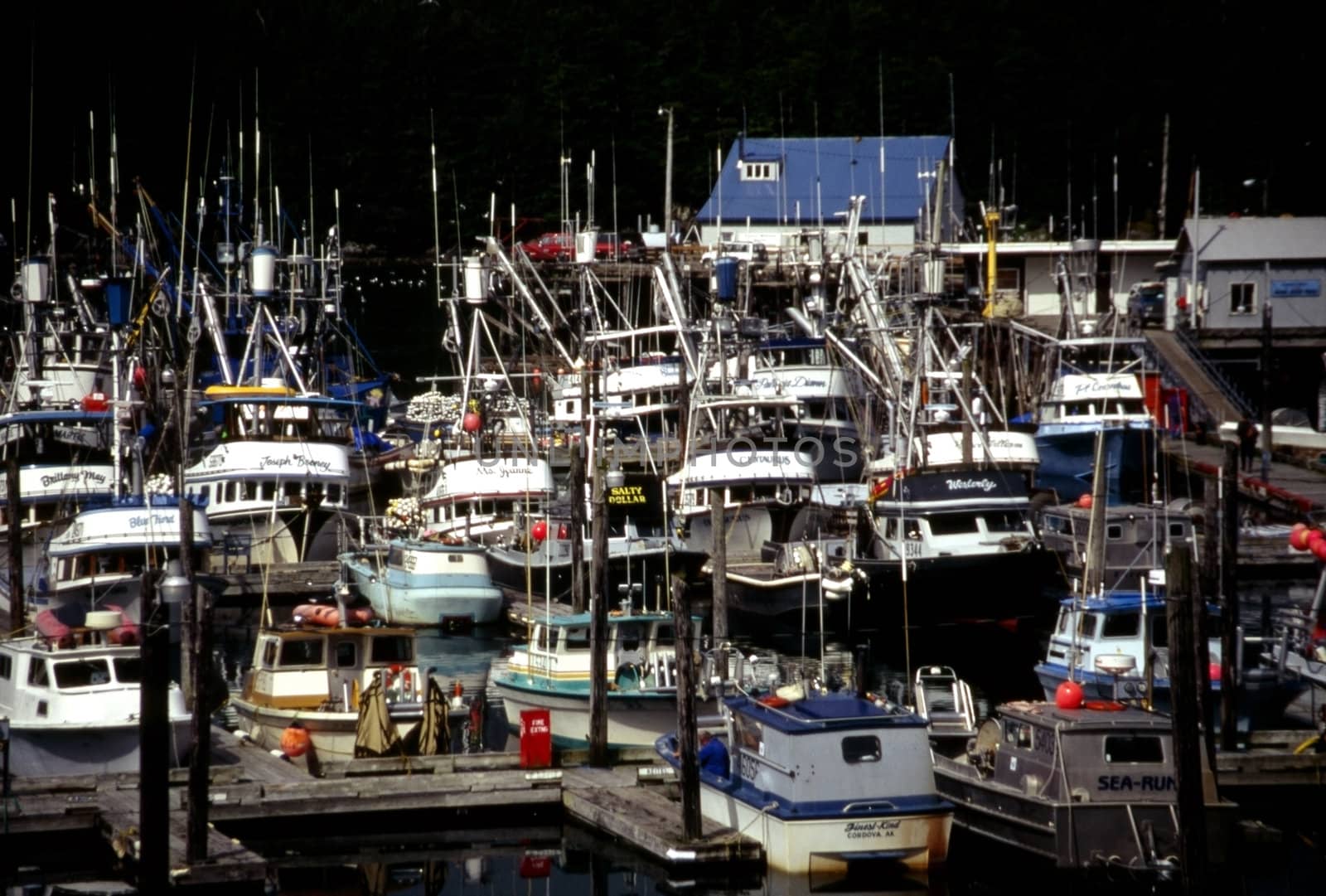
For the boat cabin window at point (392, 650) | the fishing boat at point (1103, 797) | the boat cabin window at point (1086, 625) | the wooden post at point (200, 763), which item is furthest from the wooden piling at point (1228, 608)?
the wooden post at point (200, 763)

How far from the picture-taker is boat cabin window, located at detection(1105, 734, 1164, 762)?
2312 centimetres

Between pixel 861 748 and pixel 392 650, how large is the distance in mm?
8907

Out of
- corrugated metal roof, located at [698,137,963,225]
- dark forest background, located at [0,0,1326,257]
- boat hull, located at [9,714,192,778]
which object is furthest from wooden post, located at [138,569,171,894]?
dark forest background, located at [0,0,1326,257]

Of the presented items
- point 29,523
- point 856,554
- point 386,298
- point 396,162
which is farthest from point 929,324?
point 396,162

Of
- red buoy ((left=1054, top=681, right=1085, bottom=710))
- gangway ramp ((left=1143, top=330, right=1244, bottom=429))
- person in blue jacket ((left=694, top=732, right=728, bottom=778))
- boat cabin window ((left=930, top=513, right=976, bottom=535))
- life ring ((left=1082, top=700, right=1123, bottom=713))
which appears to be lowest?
person in blue jacket ((left=694, top=732, right=728, bottom=778))

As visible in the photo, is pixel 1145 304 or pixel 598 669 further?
pixel 1145 304

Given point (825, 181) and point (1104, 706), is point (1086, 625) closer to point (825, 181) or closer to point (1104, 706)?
point (1104, 706)

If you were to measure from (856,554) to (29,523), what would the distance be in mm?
18319

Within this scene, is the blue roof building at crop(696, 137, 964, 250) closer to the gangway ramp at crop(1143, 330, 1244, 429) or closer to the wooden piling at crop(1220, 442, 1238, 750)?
the gangway ramp at crop(1143, 330, 1244, 429)

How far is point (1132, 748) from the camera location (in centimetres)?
2317

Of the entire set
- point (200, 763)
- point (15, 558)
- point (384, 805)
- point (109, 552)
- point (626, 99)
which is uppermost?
point (626, 99)

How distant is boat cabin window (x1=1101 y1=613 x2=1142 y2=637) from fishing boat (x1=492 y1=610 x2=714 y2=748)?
20.8 ft

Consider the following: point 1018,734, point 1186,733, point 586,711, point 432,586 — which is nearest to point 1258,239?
point 432,586

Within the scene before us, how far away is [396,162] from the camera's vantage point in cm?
11538
